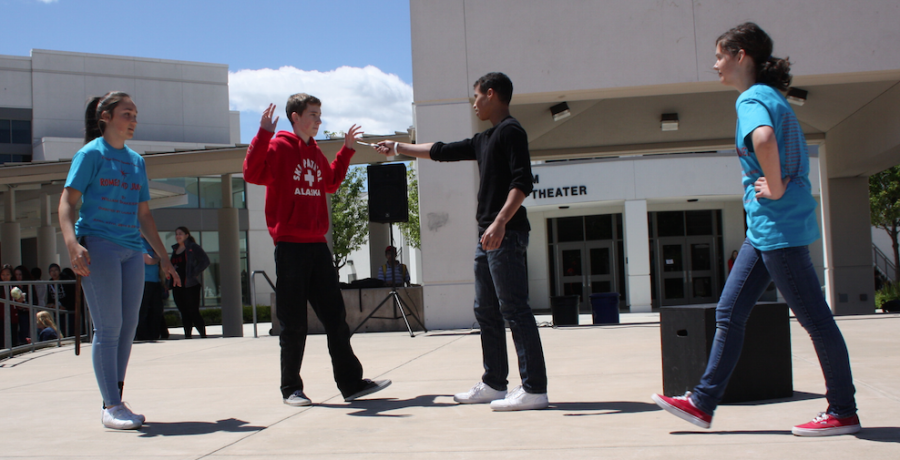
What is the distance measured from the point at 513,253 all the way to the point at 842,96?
10555 millimetres

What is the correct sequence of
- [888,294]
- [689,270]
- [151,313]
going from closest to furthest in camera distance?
[151,313], [888,294], [689,270]

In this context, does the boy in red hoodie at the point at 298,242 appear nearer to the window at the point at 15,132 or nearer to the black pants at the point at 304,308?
the black pants at the point at 304,308

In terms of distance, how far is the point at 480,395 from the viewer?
3869mm

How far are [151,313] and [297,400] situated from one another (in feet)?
25.3

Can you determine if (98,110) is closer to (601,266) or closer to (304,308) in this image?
(304,308)

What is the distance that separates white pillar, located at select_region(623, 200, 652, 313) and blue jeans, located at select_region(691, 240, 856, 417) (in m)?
19.9

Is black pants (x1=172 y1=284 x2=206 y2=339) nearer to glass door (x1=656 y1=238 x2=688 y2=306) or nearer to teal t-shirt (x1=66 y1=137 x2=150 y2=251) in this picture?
teal t-shirt (x1=66 y1=137 x2=150 y2=251)

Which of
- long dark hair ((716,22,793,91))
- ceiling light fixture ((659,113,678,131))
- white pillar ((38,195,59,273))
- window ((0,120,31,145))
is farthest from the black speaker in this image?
window ((0,120,31,145))

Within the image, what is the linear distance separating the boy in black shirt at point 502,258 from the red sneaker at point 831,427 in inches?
49.0

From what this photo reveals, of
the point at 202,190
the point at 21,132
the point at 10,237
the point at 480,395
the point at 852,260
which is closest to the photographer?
the point at 480,395

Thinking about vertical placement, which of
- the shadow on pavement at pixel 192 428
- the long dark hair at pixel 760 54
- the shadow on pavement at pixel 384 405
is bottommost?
the shadow on pavement at pixel 384 405

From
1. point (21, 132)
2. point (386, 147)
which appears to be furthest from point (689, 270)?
point (21, 132)

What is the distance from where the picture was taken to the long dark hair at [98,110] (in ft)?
12.0

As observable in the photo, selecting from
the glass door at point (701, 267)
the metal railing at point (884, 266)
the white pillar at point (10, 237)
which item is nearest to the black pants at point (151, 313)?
the white pillar at point (10, 237)
